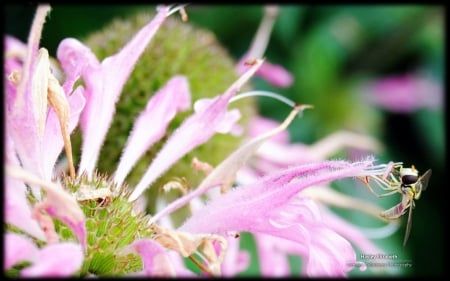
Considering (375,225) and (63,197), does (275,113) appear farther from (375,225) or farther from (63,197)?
(63,197)

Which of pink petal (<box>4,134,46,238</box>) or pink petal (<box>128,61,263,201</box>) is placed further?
pink petal (<box>128,61,263,201</box>)

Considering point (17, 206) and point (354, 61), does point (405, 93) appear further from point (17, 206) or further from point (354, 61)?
point (17, 206)

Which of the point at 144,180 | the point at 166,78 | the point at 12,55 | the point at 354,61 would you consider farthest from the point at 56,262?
the point at 354,61

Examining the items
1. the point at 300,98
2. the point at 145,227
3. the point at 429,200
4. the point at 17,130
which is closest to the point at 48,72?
the point at 17,130

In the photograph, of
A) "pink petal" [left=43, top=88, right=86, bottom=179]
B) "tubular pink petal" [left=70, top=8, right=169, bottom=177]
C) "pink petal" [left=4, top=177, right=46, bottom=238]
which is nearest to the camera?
"pink petal" [left=4, top=177, right=46, bottom=238]

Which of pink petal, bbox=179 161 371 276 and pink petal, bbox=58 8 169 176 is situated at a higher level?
pink petal, bbox=58 8 169 176

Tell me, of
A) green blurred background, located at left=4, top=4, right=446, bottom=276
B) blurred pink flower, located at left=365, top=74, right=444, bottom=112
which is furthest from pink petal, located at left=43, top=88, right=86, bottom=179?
blurred pink flower, located at left=365, top=74, right=444, bottom=112

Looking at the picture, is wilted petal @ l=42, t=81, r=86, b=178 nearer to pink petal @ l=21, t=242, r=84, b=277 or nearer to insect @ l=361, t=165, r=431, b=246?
pink petal @ l=21, t=242, r=84, b=277

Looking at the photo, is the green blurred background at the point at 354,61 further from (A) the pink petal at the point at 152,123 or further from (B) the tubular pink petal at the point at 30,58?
(B) the tubular pink petal at the point at 30,58
